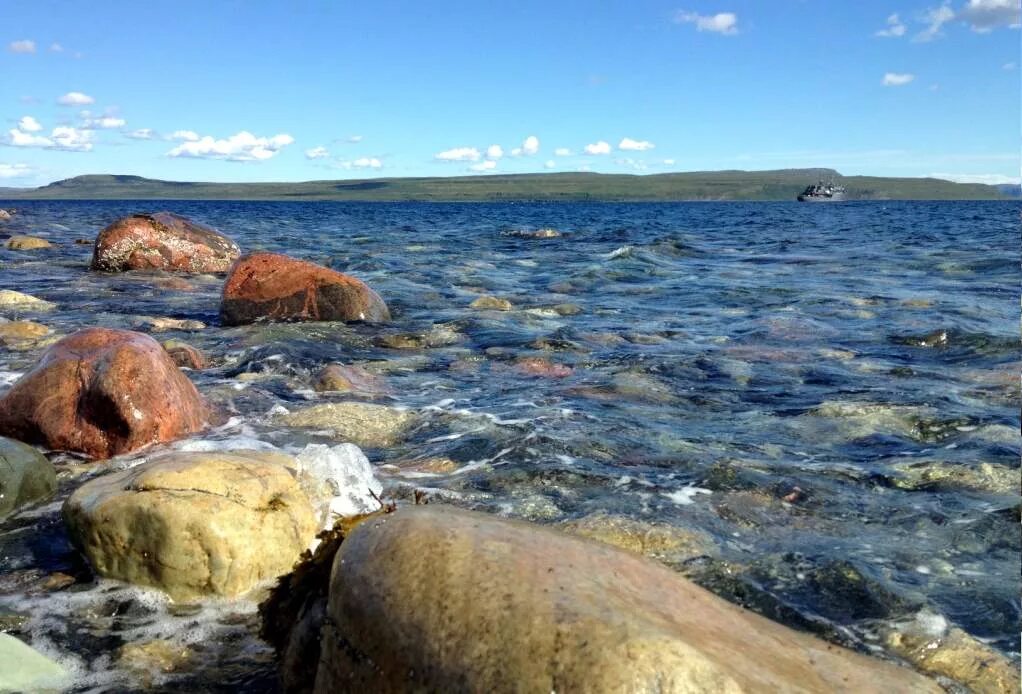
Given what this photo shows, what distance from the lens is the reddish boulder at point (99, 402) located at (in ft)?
21.9

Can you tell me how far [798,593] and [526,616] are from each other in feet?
7.89

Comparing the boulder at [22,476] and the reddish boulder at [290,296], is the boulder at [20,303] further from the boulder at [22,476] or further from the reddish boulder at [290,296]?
the boulder at [22,476]

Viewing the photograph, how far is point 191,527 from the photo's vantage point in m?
4.28

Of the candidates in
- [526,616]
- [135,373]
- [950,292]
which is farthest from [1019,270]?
[526,616]

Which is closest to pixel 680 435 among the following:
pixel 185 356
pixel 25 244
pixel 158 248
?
pixel 185 356

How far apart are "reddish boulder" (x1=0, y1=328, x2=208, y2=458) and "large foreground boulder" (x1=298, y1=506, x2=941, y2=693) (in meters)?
4.11

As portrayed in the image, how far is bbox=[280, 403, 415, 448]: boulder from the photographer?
7.32 m

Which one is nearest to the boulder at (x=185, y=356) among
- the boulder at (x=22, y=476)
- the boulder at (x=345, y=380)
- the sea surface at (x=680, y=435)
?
the sea surface at (x=680, y=435)

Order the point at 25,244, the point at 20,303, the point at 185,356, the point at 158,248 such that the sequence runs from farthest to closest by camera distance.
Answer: the point at 25,244
the point at 158,248
the point at 20,303
the point at 185,356

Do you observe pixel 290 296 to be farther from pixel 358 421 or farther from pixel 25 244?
pixel 25 244

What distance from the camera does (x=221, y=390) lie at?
8.80 m

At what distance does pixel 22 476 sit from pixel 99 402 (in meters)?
1.19

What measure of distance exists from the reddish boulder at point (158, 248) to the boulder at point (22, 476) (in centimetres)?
1572

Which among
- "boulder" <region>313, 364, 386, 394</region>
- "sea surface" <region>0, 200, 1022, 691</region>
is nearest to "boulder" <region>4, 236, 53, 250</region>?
"sea surface" <region>0, 200, 1022, 691</region>
